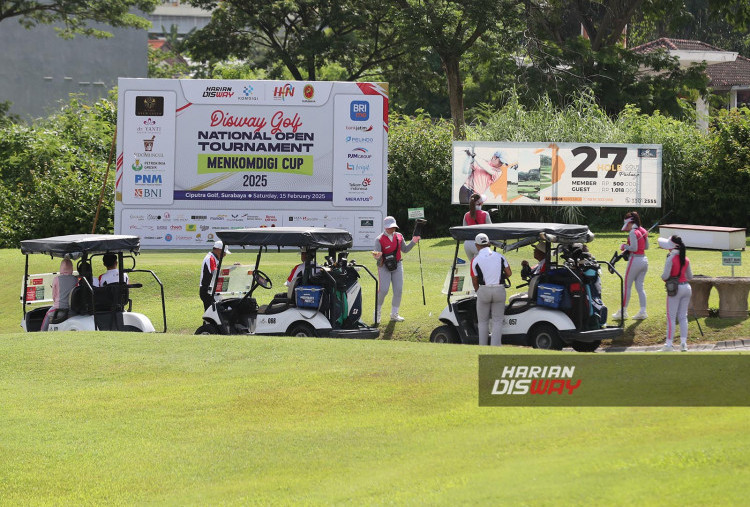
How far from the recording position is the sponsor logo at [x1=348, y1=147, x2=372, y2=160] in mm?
28541

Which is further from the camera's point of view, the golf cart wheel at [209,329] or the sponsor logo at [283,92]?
the sponsor logo at [283,92]

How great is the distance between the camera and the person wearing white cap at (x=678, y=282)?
1560 cm

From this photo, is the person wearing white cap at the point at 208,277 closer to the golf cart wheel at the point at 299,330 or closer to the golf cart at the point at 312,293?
the golf cart at the point at 312,293

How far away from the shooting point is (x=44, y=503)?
29.5 ft

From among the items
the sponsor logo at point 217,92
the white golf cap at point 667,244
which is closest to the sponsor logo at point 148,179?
the sponsor logo at point 217,92

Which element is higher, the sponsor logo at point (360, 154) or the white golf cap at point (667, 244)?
the sponsor logo at point (360, 154)

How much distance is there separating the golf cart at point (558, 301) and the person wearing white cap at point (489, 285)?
294 mm

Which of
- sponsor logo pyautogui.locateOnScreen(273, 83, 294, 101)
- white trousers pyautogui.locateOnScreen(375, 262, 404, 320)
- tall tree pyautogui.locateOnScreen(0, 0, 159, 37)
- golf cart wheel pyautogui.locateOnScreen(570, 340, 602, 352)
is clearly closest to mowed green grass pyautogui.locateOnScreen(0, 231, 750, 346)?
white trousers pyautogui.locateOnScreen(375, 262, 404, 320)

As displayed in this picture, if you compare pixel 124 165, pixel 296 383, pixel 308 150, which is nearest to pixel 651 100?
pixel 308 150

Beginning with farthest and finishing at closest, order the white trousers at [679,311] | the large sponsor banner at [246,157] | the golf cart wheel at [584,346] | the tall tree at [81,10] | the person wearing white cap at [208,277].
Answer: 1. the tall tree at [81,10]
2. the large sponsor banner at [246,157]
3. the person wearing white cap at [208,277]
4. the golf cart wheel at [584,346]
5. the white trousers at [679,311]

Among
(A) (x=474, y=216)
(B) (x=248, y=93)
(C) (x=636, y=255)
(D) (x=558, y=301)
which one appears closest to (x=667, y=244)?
(D) (x=558, y=301)

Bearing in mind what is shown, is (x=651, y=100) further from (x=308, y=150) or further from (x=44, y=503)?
(x=44, y=503)

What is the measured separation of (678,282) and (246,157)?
50.5 feet

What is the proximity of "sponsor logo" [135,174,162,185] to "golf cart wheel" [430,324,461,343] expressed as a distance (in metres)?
13.8
